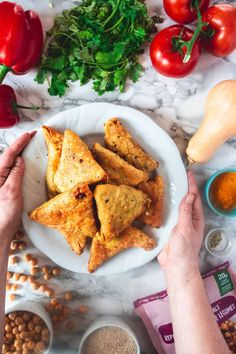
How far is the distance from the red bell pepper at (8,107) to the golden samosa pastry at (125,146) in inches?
11.2

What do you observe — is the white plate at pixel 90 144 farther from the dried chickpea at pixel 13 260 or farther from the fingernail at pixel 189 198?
the dried chickpea at pixel 13 260

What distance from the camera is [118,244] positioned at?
64.3 inches

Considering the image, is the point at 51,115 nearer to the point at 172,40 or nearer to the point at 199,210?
the point at 172,40

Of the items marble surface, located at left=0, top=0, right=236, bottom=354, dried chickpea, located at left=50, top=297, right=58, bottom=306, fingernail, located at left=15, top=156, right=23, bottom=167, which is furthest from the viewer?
dried chickpea, located at left=50, top=297, right=58, bottom=306

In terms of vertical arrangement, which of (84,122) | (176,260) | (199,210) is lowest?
(176,260)

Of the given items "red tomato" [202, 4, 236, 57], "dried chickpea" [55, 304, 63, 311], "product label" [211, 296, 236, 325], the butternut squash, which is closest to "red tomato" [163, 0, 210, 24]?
"red tomato" [202, 4, 236, 57]

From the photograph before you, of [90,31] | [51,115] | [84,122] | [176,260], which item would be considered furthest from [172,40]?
[176,260]

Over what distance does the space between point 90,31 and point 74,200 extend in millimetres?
585

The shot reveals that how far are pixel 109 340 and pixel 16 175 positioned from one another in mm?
697

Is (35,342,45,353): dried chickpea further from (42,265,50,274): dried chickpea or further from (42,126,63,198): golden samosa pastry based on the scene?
(42,126,63,198): golden samosa pastry

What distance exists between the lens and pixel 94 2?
1.61m

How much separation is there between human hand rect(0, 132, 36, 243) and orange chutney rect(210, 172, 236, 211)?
0.69 metres

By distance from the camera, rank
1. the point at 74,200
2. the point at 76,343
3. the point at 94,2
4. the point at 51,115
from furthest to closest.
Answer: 1. the point at 76,343
2. the point at 51,115
3. the point at 94,2
4. the point at 74,200

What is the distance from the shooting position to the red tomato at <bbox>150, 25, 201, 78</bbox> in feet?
5.10
